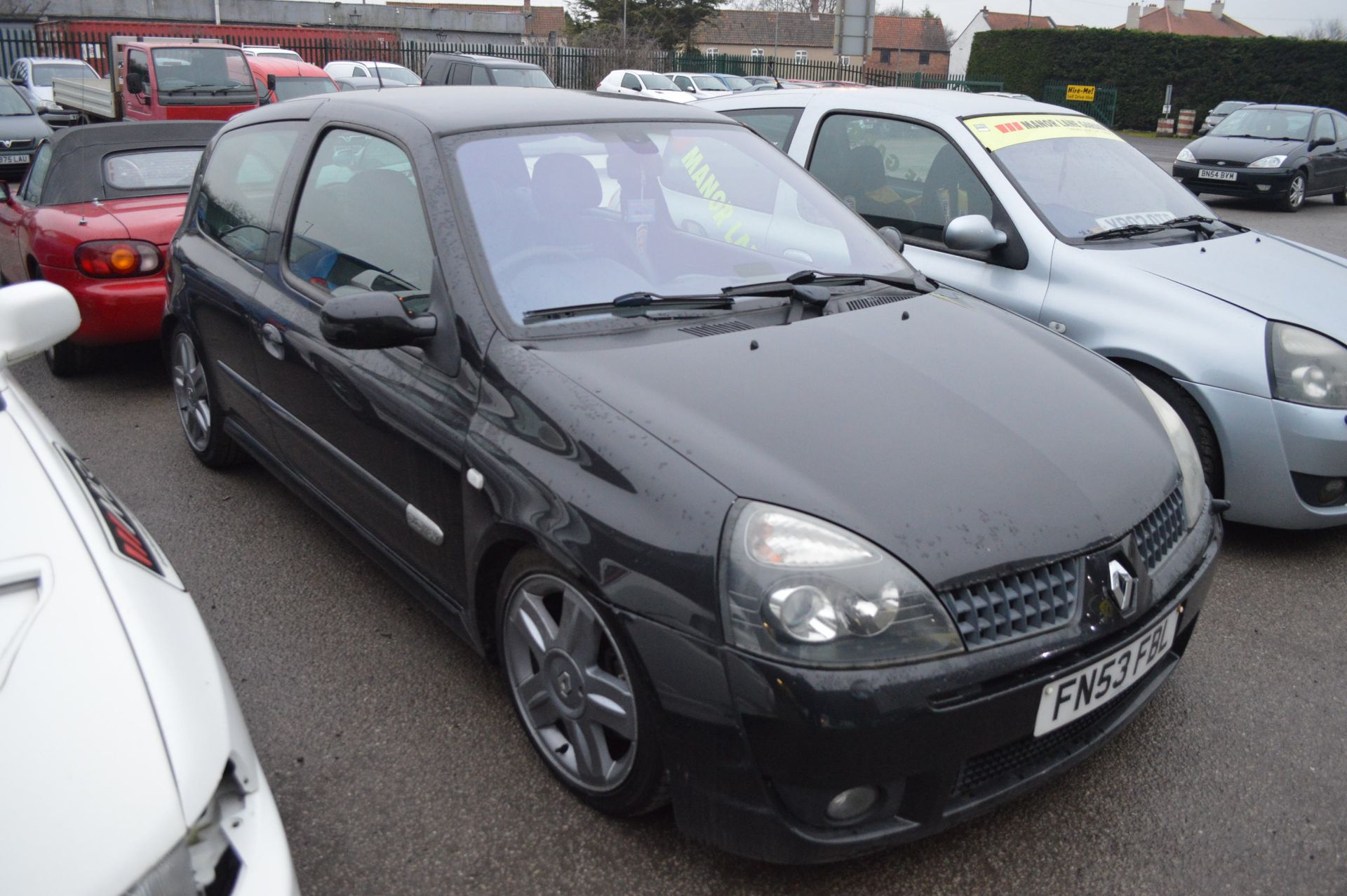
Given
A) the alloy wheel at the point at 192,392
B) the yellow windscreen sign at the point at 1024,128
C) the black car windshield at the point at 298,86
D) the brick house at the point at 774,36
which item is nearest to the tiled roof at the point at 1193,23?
the brick house at the point at 774,36

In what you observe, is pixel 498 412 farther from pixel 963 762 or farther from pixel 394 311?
A: pixel 963 762

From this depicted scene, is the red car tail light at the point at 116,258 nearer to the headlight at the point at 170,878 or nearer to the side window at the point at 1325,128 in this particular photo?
the headlight at the point at 170,878

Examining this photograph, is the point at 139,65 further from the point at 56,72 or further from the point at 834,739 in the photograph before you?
the point at 834,739

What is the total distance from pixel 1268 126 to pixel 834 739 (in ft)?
54.1

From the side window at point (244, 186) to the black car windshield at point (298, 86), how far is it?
1434cm

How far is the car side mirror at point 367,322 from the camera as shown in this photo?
2539 mm

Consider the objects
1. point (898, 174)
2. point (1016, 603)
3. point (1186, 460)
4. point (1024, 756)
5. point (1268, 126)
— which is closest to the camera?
point (1016, 603)

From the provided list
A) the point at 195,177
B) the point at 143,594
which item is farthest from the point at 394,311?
the point at 195,177

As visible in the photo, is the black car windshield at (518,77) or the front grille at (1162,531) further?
the black car windshield at (518,77)

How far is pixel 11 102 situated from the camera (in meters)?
13.9

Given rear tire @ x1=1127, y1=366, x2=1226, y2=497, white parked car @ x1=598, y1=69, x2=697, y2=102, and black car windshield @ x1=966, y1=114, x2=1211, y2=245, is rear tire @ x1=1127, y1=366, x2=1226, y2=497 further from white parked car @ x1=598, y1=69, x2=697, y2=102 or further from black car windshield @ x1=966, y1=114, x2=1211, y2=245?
white parked car @ x1=598, y1=69, x2=697, y2=102

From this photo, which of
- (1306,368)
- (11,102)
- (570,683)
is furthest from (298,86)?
Result: (570,683)

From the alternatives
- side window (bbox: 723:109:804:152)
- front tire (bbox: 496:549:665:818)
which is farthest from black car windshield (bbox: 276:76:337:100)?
front tire (bbox: 496:549:665:818)

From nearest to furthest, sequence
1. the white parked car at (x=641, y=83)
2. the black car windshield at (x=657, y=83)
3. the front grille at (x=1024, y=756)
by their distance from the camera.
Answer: the front grille at (x=1024, y=756), the white parked car at (x=641, y=83), the black car windshield at (x=657, y=83)
